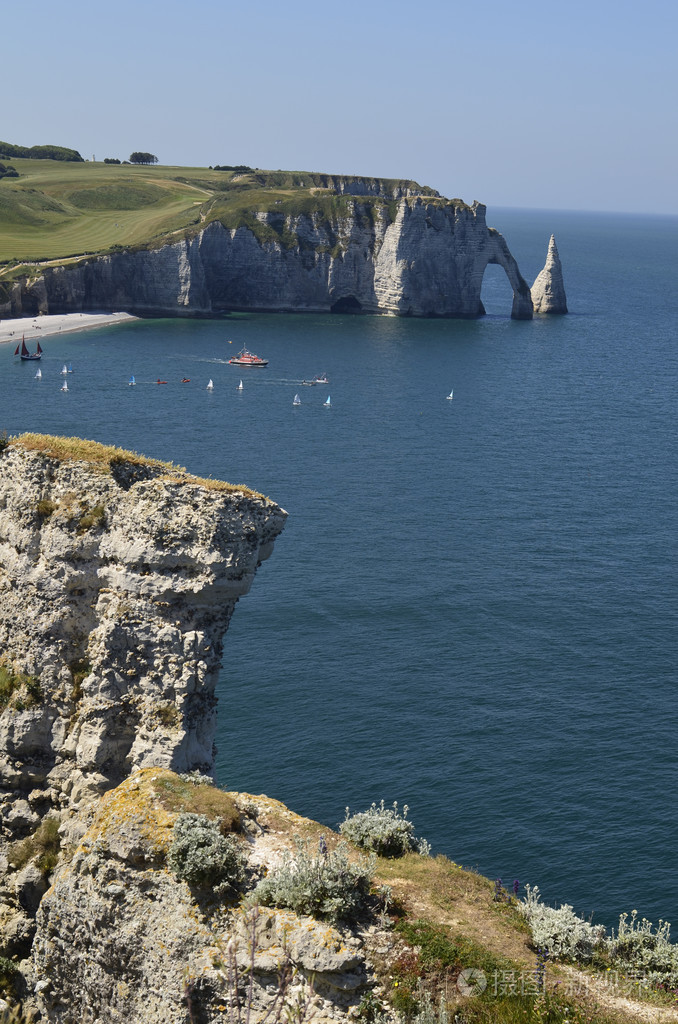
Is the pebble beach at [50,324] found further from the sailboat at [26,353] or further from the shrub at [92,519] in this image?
the shrub at [92,519]

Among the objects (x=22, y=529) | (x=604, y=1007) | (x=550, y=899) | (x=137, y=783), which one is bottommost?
(x=550, y=899)

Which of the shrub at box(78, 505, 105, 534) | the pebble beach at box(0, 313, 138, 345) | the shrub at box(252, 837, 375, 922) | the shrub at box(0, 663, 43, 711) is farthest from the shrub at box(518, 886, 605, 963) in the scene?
the pebble beach at box(0, 313, 138, 345)

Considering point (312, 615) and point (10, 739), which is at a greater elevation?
point (10, 739)

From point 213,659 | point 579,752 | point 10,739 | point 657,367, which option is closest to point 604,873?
point 579,752

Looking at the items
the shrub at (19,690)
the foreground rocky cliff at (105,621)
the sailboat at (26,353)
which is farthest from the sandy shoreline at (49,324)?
the shrub at (19,690)

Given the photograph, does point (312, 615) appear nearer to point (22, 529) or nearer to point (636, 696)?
point (636, 696)

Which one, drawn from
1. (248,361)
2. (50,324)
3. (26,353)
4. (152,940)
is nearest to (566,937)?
(152,940)

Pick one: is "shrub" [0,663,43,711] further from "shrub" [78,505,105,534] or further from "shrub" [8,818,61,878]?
"shrub" [78,505,105,534]
